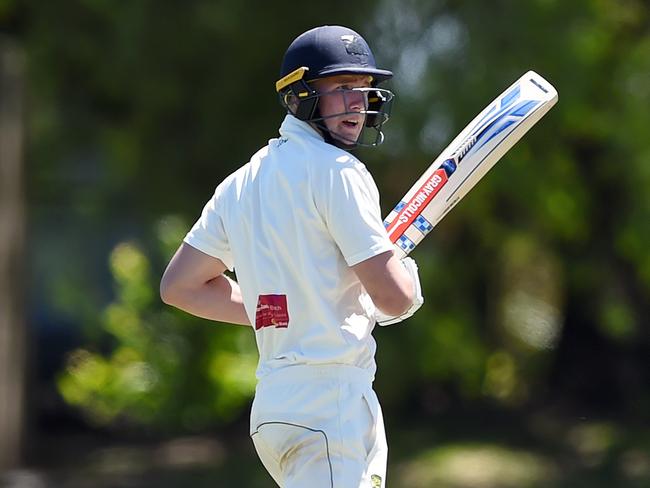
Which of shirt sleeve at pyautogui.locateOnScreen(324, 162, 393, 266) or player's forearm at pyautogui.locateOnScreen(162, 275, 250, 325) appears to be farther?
player's forearm at pyautogui.locateOnScreen(162, 275, 250, 325)

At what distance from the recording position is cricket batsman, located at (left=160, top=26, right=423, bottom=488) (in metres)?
2.54

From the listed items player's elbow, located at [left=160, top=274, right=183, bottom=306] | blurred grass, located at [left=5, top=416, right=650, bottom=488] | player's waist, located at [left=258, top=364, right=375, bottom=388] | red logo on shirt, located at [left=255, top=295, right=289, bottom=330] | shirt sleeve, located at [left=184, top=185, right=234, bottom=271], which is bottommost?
blurred grass, located at [left=5, top=416, right=650, bottom=488]

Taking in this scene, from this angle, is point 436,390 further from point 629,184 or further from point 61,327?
point 61,327

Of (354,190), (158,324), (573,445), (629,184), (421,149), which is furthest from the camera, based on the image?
(158,324)

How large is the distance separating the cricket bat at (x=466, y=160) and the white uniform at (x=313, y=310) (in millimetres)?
370

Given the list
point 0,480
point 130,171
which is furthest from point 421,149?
point 0,480

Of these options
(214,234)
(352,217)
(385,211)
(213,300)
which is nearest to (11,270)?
(385,211)

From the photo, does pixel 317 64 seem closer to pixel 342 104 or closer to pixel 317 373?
pixel 342 104

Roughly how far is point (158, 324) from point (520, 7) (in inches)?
131

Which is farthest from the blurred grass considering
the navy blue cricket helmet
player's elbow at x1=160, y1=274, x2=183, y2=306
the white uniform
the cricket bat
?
the navy blue cricket helmet

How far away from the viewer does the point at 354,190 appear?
254cm

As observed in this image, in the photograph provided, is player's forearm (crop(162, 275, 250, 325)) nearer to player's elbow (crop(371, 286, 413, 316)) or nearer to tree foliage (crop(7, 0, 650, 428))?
player's elbow (crop(371, 286, 413, 316))

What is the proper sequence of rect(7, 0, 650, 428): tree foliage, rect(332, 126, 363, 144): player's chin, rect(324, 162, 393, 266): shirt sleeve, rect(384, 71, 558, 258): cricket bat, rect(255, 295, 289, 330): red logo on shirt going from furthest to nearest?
rect(7, 0, 650, 428): tree foliage, rect(384, 71, 558, 258): cricket bat, rect(332, 126, 363, 144): player's chin, rect(255, 295, 289, 330): red logo on shirt, rect(324, 162, 393, 266): shirt sleeve

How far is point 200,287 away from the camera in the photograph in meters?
2.88
